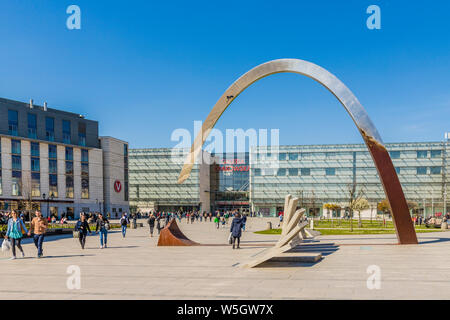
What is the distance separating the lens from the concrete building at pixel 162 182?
317 ft

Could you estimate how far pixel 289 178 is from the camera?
86.4m

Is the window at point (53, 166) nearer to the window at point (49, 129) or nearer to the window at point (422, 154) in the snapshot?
the window at point (49, 129)

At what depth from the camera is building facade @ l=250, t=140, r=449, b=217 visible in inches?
3034

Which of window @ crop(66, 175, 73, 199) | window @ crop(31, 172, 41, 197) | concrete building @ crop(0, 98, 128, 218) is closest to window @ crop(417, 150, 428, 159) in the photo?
concrete building @ crop(0, 98, 128, 218)

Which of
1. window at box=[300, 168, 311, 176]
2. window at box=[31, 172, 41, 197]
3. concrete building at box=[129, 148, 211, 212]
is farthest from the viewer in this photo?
concrete building at box=[129, 148, 211, 212]

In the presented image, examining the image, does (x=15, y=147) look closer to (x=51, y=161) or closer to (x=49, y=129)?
(x=51, y=161)

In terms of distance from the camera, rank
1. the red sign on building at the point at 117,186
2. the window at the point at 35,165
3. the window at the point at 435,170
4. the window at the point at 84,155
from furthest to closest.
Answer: the red sign on building at the point at 117,186 → the window at the point at 435,170 → the window at the point at 84,155 → the window at the point at 35,165

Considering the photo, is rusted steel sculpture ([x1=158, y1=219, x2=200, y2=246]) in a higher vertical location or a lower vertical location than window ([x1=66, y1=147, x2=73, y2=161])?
lower

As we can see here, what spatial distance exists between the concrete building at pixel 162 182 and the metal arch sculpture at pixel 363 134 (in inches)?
3060

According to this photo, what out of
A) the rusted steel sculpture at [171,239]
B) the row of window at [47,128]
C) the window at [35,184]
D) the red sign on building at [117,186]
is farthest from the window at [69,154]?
the rusted steel sculpture at [171,239]

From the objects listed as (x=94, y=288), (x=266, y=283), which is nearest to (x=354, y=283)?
(x=266, y=283)

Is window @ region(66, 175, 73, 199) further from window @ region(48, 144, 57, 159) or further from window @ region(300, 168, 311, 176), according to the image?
window @ region(300, 168, 311, 176)

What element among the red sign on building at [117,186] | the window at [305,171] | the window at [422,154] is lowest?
the red sign on building at [117,186]
